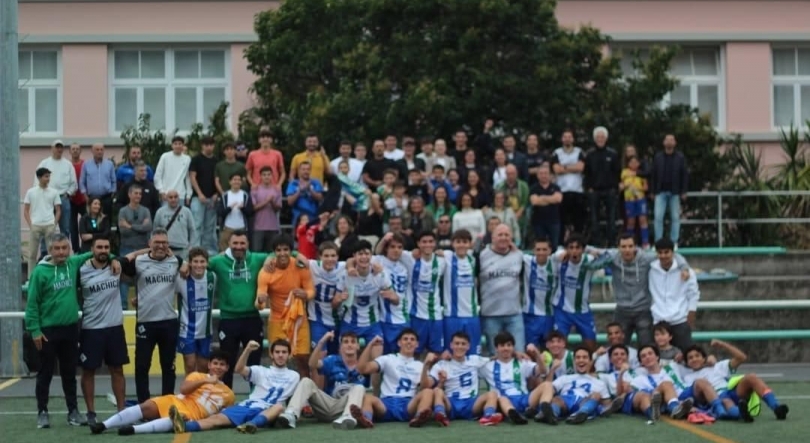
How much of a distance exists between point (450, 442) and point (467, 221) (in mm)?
6508

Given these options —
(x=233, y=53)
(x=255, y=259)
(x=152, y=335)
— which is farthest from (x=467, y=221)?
(x=233, y=53)

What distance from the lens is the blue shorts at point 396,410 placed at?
14391mm

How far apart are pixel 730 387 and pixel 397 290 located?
3.70m

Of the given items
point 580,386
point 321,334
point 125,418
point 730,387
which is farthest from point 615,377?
point 125,418

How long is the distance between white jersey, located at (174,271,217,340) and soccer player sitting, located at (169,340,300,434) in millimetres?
755

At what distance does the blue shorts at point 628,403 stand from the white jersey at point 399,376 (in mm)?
2039

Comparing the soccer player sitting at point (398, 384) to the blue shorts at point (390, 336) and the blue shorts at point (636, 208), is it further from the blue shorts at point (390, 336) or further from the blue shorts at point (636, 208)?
the blue shorts at point (636, 208)

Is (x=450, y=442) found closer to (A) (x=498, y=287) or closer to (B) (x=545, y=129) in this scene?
(A) (x=498, y=287)

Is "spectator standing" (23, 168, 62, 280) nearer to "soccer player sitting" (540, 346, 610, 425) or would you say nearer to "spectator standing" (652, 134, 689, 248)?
"soccer player sitting" (540, 346, 610, 425)

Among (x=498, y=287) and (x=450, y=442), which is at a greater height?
(x=498, y=287)

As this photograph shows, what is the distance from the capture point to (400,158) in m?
20.2

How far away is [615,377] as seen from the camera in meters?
14.9

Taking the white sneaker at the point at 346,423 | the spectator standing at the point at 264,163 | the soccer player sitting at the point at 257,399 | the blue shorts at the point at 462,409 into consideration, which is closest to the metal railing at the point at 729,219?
the spectator standing at the point at 264,163

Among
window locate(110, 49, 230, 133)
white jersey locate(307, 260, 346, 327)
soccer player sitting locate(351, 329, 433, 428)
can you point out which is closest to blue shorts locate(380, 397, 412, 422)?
soccer player sitting locate(351, 329, 433, 428)
